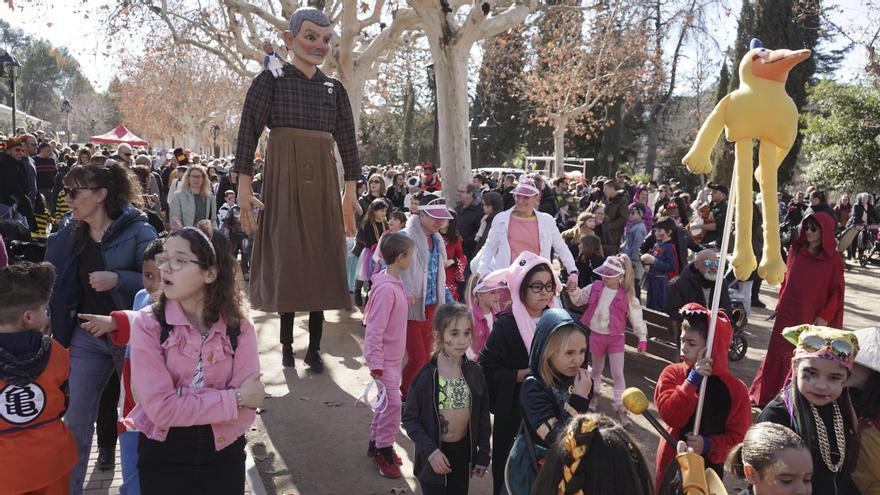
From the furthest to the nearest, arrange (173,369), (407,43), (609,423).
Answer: (407,43) < (173,369) < (609,423)

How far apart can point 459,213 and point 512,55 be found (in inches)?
781

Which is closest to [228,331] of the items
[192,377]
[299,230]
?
[192,377]

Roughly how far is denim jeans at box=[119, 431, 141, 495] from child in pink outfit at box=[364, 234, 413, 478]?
155 centimetres

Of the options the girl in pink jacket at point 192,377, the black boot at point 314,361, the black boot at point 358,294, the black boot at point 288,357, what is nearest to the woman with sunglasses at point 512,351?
the girl in pink jacket at point 192,377

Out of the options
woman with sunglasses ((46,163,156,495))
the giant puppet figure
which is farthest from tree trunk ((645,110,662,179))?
woman with sunglasses ((46,163,156,495))

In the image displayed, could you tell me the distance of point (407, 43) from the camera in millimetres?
19141

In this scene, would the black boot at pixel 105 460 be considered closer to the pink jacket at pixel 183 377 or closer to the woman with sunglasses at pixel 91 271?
the woman with sunglasses at pixel 91 271

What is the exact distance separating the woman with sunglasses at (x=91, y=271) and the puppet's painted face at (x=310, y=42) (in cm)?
196

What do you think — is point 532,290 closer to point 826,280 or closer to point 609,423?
point 609,423

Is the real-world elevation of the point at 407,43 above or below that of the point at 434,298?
above

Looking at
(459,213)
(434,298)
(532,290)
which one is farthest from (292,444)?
(459,213)

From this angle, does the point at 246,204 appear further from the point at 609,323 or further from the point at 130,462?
the point at 609,323

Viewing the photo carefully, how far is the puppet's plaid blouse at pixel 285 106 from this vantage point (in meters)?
5.39

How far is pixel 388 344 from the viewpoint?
4.79 metres
